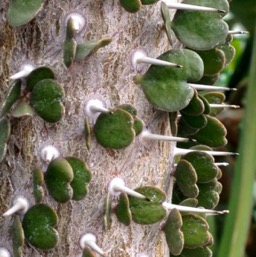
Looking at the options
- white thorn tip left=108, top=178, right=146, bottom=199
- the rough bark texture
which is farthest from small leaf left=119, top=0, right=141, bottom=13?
white thorn tip left=108, top=178, right=146, bottom=199

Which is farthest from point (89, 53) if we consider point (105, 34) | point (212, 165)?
point (212, 165)

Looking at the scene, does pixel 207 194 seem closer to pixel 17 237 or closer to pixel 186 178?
pixel 186 178

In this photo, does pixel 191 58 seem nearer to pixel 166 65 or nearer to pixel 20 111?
pixel 166 65

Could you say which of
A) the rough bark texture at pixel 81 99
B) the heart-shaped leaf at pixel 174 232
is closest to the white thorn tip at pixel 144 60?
the rough bark texture at pixel 81 99

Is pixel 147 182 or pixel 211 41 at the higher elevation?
pixel 211 41

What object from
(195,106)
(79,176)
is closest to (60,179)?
(79,176)

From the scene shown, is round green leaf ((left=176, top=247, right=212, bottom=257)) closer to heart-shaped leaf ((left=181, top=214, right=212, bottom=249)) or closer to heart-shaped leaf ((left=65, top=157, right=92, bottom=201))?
heart-shaped leaf ((left=181, top=214, right=212, bottom=249))
